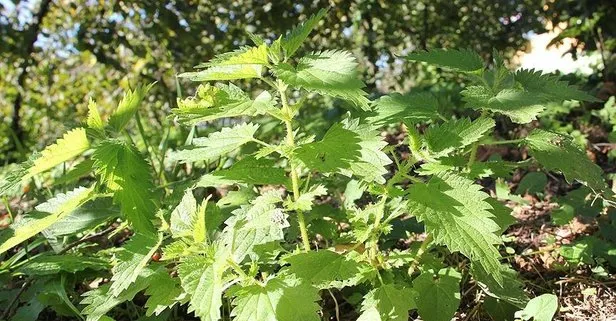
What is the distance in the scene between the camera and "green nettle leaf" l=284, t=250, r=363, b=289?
3.92 feet

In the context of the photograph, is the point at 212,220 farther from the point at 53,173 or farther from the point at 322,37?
the point at 322,37

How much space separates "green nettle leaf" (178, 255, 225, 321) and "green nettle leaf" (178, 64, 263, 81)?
0.33 metres

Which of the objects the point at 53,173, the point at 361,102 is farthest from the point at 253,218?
the point at 53,173

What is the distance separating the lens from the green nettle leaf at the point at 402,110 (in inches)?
52.7

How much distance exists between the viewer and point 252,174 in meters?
1.33

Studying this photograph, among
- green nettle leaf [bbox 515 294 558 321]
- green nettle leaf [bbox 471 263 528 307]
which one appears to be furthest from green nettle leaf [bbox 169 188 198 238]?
→ green nettle leaf [bbox 515 294 558 321]

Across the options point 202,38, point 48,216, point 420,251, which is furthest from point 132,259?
point 202,38

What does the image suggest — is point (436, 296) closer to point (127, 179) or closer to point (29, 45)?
point (127, 179)

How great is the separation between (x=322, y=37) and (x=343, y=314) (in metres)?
3.15

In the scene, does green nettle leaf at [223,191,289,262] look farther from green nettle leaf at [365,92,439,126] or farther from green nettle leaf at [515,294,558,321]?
green nettle leaf at [515,294,558,321]

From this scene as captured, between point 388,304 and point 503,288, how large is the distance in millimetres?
342

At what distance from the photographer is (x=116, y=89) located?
5.45 metres

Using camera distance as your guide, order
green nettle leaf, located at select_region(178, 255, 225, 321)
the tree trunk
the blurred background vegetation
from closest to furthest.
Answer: green nettle leaf, located at select_region(178, 255, 225, 321) < the blurred background vegetation < the tree trunk

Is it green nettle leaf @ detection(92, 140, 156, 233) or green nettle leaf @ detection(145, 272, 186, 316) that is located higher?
green nettle leaf @ detection(92, 140, 156, 233)
